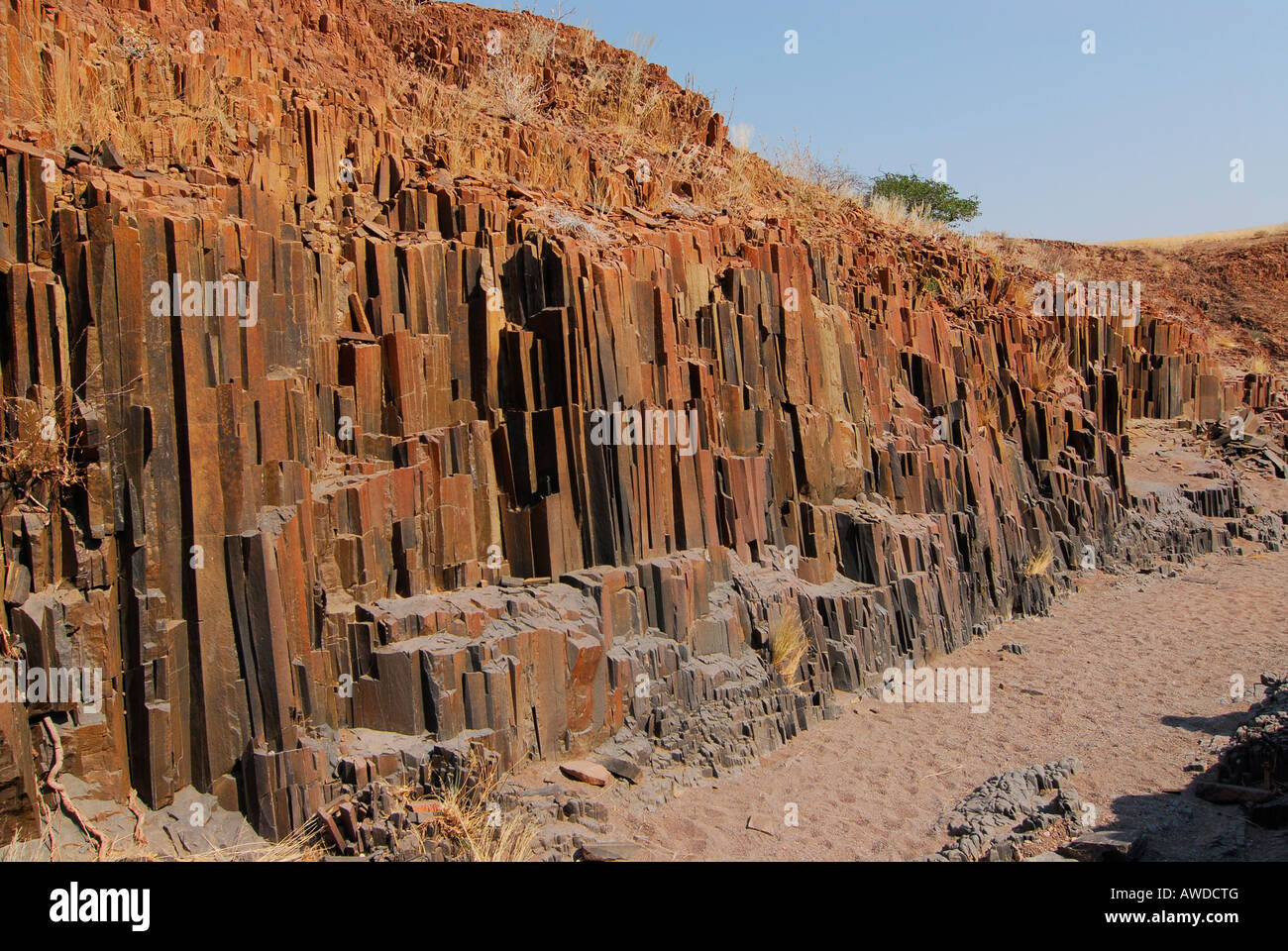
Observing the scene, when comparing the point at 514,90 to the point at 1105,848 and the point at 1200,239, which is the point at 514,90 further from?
the point at 1200,239

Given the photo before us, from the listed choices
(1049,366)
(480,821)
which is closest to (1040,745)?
(480,821)

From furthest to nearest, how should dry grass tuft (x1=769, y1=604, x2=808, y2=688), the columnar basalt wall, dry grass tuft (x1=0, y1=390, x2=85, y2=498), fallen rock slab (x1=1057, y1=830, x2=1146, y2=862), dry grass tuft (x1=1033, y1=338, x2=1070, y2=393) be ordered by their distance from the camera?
dry grass tuft (x1=1033, y1=338, x2=1070, y2=393)
dry grass tuft (x1=769, y1=604, x2=808, y2=688)
fallen rock slab (x1=1057, y1=830, x2=1146, y2=862)
the columnar basalt wall
dry grass tuft (x1=0, y1=390, x2=85, y2=498)

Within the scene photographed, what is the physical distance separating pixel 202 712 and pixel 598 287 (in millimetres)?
5076

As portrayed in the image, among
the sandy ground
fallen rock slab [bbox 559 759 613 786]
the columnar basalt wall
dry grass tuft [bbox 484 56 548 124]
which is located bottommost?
the sandy ground

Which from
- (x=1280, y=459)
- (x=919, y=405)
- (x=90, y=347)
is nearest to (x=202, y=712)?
(x=90, y=347)

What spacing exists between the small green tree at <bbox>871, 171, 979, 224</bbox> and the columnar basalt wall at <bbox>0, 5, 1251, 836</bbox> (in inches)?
799

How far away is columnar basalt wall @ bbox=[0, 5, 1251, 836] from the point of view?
6.50m

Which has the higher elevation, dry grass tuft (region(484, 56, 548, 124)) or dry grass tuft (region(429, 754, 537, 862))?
dry grass tuft (region(484, 56, 548, 124))

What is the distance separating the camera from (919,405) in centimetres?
1422

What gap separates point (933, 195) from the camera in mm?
33719

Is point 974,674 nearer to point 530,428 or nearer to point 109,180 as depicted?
point 530,428

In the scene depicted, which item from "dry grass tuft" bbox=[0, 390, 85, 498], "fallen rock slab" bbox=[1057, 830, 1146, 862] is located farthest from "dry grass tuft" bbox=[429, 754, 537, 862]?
"fallen rock slab" bbox=[1057, 830, 1146, 862]

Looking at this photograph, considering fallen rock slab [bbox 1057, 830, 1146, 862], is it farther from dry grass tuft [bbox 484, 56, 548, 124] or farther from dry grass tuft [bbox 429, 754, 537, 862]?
dry grass tuft [bbox 484, 56, 548, 124]

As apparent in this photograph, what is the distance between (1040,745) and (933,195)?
27.6 metres
